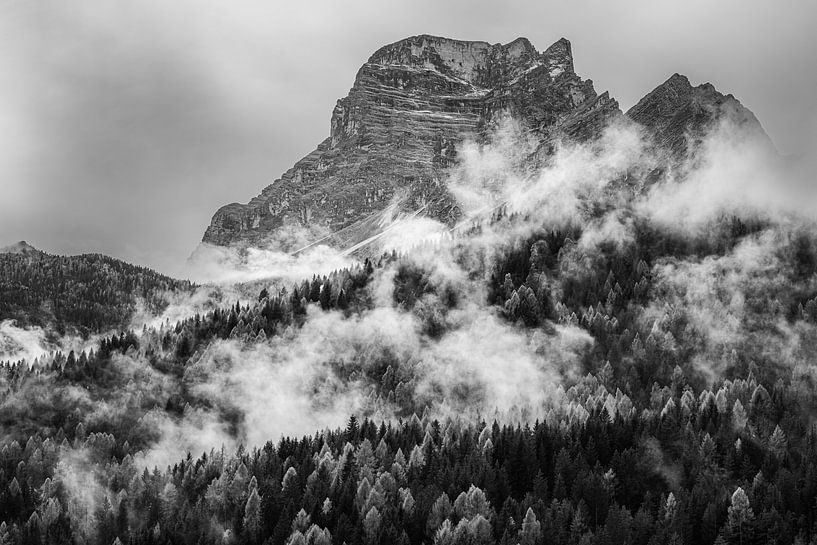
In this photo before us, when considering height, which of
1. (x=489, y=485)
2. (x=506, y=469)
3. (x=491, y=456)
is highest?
(x=491, y=456)

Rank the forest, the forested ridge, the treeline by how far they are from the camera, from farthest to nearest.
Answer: the forest < the forested ridge < the treeline

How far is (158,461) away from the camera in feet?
585

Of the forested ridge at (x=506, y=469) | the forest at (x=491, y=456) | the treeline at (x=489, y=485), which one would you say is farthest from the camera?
the forest at (x=491, y=456)

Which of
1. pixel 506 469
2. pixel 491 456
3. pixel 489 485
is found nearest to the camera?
pixel 489 485

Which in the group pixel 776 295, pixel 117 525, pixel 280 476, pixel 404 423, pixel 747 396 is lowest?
pixel 117 525

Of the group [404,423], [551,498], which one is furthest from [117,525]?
[551,498]

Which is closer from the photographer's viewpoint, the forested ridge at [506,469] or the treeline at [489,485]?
the treeline at [489,485]

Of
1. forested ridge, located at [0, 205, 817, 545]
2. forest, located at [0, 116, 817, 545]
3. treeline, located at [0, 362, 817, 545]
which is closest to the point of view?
treeline, located at [0, 362, 817, 545]

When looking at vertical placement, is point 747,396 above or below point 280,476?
above

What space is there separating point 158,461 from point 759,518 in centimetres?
10849

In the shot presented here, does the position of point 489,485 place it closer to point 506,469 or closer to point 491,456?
point 506,469

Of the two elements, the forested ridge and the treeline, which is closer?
the treeline

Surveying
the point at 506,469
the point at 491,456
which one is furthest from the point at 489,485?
the point at 491,456

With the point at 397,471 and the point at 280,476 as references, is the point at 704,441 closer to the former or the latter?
the point at 397,471
